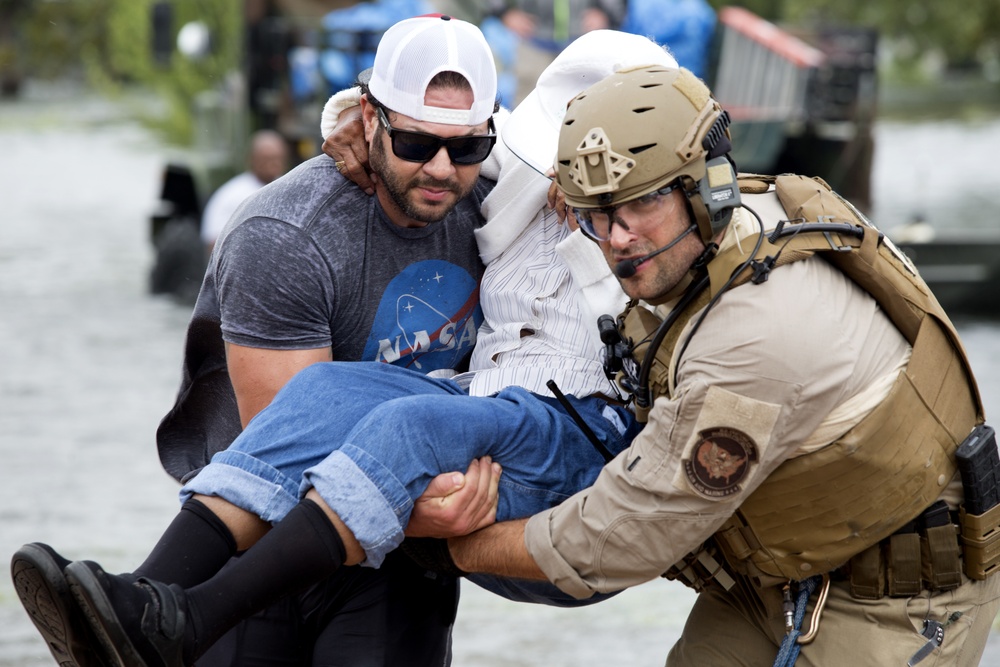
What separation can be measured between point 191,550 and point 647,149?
125 cm

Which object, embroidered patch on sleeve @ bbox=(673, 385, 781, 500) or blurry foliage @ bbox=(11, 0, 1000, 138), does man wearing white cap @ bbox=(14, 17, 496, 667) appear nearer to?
embroidered patch on sleeve @ bbox=(673, 385, 781, 500)

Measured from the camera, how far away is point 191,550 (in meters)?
2.93

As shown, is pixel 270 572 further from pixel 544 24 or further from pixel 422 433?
pixel 544 24

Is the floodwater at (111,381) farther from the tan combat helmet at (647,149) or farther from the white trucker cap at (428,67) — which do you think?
the tan combat helmet at (647,149)

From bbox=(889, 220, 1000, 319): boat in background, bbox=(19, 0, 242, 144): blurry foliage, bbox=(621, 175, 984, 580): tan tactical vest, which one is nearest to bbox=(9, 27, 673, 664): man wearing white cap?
bbox=(621, 175, 984, 580): tan tactical vest

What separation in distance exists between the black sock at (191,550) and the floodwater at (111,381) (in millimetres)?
3124

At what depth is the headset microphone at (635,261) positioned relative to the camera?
2920 millimetres

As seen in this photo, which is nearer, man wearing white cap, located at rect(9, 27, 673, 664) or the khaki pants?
man wearing white cap, located at rect(9, 27, 673, 664)

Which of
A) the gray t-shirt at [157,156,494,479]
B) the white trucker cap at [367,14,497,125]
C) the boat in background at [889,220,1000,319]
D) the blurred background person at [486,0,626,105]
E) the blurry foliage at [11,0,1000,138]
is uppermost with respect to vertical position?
the white trucker cap at [367,14,497,125]

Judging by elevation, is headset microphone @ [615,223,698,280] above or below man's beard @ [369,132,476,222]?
above

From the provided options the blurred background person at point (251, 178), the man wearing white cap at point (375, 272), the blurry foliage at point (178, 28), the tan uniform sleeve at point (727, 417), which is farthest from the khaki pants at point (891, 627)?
the blurry foliage at point (178, 28)

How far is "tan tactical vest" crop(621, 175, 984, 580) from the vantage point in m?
2.86

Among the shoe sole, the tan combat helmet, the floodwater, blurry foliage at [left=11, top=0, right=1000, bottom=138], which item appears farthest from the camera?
blurry foliage at [left=11, top=0, right=1000, bottom=138]

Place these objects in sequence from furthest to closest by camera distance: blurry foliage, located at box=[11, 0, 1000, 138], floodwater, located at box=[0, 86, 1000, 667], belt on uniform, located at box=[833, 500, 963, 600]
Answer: blurry foliage, located at box=[11, 0, 1000, 138] → floodwater, located at box=[0, 86, 1000, 667] → belt on uniform, located at box=[833, 500, 963, 600]
